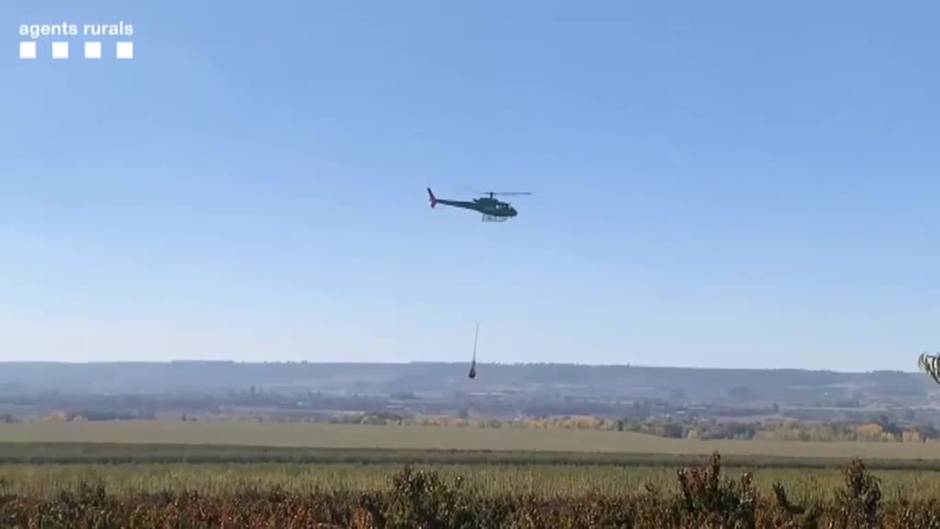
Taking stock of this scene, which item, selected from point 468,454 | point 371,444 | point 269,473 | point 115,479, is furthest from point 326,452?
point 115,479

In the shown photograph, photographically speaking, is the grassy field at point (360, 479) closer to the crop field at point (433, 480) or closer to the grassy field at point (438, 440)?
the crop field at point (433, 480)

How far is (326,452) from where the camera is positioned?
72.7 meters

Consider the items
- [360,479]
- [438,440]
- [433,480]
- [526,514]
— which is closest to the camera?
[526,514]

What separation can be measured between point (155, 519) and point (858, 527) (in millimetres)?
10361

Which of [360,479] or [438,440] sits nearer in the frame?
[360,479]

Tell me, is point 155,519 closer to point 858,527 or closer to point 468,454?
point 858,527

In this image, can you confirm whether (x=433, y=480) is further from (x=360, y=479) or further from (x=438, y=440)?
(x=438, y=440)

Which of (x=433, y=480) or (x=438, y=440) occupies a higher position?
(x=433, y=480)

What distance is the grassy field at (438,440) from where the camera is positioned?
82.9 meters

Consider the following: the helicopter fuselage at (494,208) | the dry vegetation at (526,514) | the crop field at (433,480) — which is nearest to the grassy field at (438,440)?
the crop field at (433,480)

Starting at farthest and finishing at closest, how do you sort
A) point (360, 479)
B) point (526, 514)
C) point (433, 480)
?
point (360, 479), point (433, 480), point (526, 514)

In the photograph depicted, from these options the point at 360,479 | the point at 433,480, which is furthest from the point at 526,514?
the point at 360,479

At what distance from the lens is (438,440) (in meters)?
94.0

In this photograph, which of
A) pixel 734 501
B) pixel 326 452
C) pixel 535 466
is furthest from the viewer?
pixel 326 452
